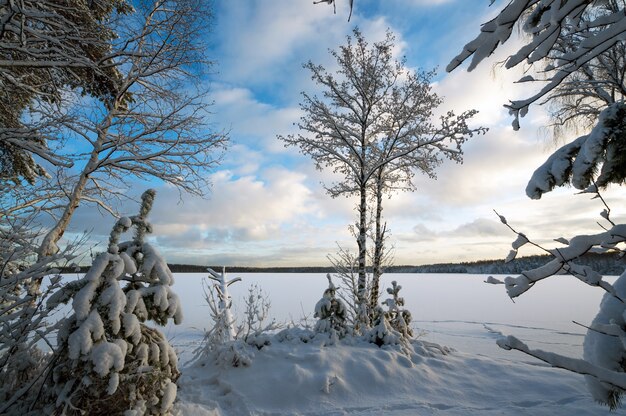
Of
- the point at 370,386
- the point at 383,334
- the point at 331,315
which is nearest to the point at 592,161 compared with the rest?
the point at 370,386

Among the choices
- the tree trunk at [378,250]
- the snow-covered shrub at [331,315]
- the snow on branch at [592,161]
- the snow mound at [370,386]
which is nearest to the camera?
the snow on branch at [592,161]

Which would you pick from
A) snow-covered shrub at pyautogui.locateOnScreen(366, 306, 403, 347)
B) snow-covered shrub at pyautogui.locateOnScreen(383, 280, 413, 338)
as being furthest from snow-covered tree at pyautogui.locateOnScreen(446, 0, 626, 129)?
snow-covered shrub at pyautogui.locateOnScreen(383, 280, 413, 338)

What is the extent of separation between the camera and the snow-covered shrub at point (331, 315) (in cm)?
671

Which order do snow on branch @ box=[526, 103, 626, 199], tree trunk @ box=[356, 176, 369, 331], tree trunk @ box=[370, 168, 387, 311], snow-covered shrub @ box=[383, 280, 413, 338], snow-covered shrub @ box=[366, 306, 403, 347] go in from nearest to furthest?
snow on branch @ box=[526, 103, 626, 199]
snow-covered shrub @ box=[366, 306, 403, 347]
snow-covered shrub @ box=[383, 280, 413, 338]
tree trunk @ box=[356, 176, 369, 331]
tree trunk @ box=[370, 168, 387, 311]

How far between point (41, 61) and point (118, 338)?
13.8 ft

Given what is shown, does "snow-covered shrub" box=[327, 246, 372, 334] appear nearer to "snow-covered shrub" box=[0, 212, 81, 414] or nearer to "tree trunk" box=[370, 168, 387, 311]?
"tree trunk" box=[370, 168, 387, 311]

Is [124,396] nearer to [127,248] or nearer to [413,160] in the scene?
[127,248]

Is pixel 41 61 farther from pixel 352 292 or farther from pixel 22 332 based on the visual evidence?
pixel 352 292

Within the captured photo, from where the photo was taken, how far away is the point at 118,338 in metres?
2.97

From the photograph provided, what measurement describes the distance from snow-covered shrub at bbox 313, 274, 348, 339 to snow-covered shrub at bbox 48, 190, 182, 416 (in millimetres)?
3762

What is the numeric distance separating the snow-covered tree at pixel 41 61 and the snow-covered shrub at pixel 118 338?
9.13ft

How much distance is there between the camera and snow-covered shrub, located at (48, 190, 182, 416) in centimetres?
274

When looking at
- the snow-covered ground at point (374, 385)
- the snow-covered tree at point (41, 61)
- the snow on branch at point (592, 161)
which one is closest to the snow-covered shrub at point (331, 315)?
the snow-covered ground at point (374, 385)

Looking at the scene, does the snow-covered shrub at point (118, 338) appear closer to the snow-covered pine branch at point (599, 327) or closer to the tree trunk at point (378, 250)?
the snow-covered pine branch at point (599, 327)
